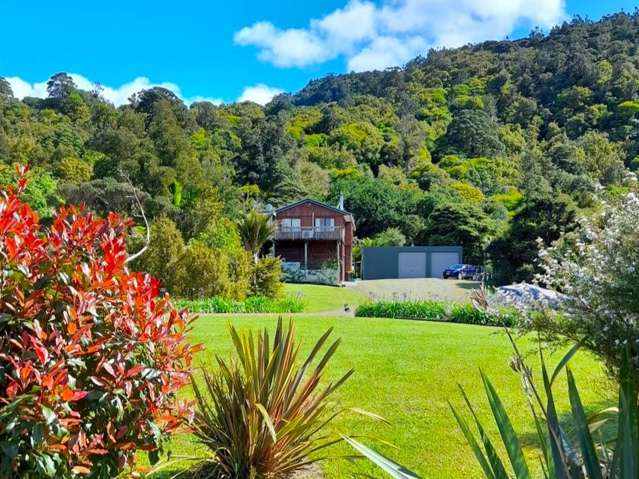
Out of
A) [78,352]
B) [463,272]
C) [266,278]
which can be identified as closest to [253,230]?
[266,278]

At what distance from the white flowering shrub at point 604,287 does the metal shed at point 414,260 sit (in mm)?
36947

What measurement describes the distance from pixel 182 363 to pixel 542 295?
3817mm

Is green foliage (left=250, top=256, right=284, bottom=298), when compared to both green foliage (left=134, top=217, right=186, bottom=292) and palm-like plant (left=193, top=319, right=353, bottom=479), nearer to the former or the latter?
green foliage (left=134, top=217, right=186, bottom=292)

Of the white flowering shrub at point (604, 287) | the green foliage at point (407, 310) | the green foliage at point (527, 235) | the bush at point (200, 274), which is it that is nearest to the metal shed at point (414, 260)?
the green foliage at point (527, 235)

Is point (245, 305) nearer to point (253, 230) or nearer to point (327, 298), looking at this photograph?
point (253, 230)

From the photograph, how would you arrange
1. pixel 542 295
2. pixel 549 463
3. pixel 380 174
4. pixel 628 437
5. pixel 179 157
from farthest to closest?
pixel 380 174 < pixel 179 157 < pixel 542 295 < pixel 549 463 < pixel 628 437

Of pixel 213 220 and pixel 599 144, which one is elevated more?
pixel 599 144

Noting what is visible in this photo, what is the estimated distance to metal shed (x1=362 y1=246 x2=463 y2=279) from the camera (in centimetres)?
4197

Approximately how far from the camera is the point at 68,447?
2285mm

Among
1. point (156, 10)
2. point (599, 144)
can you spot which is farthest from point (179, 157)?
point (599, 144)

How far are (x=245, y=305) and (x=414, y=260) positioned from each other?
26147mm

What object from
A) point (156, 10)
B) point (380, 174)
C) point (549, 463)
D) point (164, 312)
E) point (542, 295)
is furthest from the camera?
point (380, 174)

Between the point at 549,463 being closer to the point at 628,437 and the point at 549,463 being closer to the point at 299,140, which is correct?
the point at 628,437

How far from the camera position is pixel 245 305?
18250 mm
